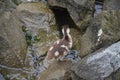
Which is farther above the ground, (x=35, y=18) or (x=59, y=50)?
(x=59, y=50)

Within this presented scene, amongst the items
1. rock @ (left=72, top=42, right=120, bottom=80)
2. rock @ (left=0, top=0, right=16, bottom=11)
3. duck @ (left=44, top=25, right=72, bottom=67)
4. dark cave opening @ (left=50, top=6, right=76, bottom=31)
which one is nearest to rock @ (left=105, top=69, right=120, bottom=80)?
rock @ (left=72, top=42, right=120, bottom=80)

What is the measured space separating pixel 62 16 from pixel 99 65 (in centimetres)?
294

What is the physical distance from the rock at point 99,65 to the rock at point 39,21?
6.36 ft

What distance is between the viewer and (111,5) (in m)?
9.26

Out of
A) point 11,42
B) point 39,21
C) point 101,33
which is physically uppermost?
point 101,33

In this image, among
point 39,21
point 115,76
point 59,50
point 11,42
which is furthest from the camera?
point 39,21

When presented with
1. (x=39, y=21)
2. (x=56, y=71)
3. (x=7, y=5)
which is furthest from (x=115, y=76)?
(x=7, y=5)

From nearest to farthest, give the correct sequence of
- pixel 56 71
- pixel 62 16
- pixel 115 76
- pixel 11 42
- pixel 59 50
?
pixel 115 76, pixel 56 71, pixel 59 50, pixel 11 42, pixel 62 16

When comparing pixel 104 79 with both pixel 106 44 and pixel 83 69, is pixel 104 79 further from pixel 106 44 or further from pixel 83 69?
pixel 106 44

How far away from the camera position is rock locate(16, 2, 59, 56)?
930 centimetres

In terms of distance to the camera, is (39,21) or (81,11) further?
(39,21)

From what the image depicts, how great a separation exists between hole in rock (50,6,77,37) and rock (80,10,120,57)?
3.29 ft

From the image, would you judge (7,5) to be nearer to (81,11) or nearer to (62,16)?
(62,16)

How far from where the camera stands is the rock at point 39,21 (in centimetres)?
930
